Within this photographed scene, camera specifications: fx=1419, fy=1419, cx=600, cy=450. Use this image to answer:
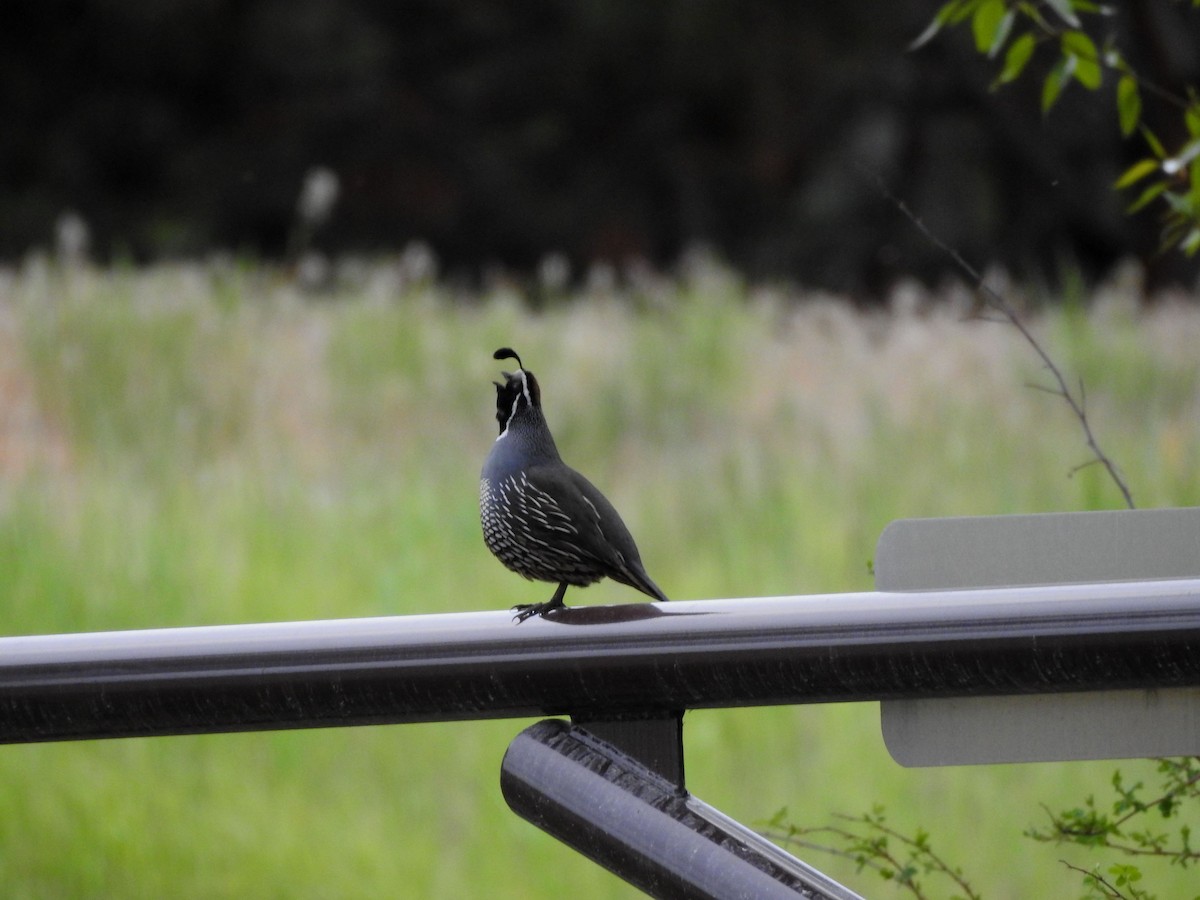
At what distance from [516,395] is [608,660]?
0.54 metres

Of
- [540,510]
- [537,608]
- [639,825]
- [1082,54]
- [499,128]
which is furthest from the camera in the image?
[499,128]

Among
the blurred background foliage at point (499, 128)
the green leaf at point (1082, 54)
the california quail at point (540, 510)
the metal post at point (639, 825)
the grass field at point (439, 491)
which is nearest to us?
the metal post at point (639, 825)

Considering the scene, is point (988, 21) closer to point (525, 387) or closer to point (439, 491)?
point (525, 387)

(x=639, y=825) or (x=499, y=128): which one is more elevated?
(x=499, y=128)

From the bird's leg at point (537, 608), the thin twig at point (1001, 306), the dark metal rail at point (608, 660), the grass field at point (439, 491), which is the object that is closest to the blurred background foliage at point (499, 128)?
the grass field at point (439, 491)

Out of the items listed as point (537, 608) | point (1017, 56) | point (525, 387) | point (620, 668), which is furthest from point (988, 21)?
point (620, 668)

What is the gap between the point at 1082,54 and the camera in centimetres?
198

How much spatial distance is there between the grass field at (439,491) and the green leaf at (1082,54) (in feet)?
5.60

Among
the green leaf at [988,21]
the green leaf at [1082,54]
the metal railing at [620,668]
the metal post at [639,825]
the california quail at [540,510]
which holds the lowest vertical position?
the metal post at [639,825]

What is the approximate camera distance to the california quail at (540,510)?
62.9 inches

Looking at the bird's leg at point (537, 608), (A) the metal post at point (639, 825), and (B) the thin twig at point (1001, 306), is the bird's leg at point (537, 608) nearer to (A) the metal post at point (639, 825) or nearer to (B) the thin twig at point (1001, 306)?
(A) the metal post at point (639, 825)

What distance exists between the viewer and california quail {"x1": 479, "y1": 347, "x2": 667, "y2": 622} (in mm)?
1597

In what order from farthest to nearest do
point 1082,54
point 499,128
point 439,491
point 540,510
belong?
point 499,128 → point 439,491 → point 1082,54 → point 540,510

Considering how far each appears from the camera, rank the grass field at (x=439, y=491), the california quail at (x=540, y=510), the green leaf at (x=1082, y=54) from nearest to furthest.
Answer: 1. the california quail at (x=540, y=510)
2. the green leaf at (x=1082, y=54)
3. the grass field at (x=439, y=491)
